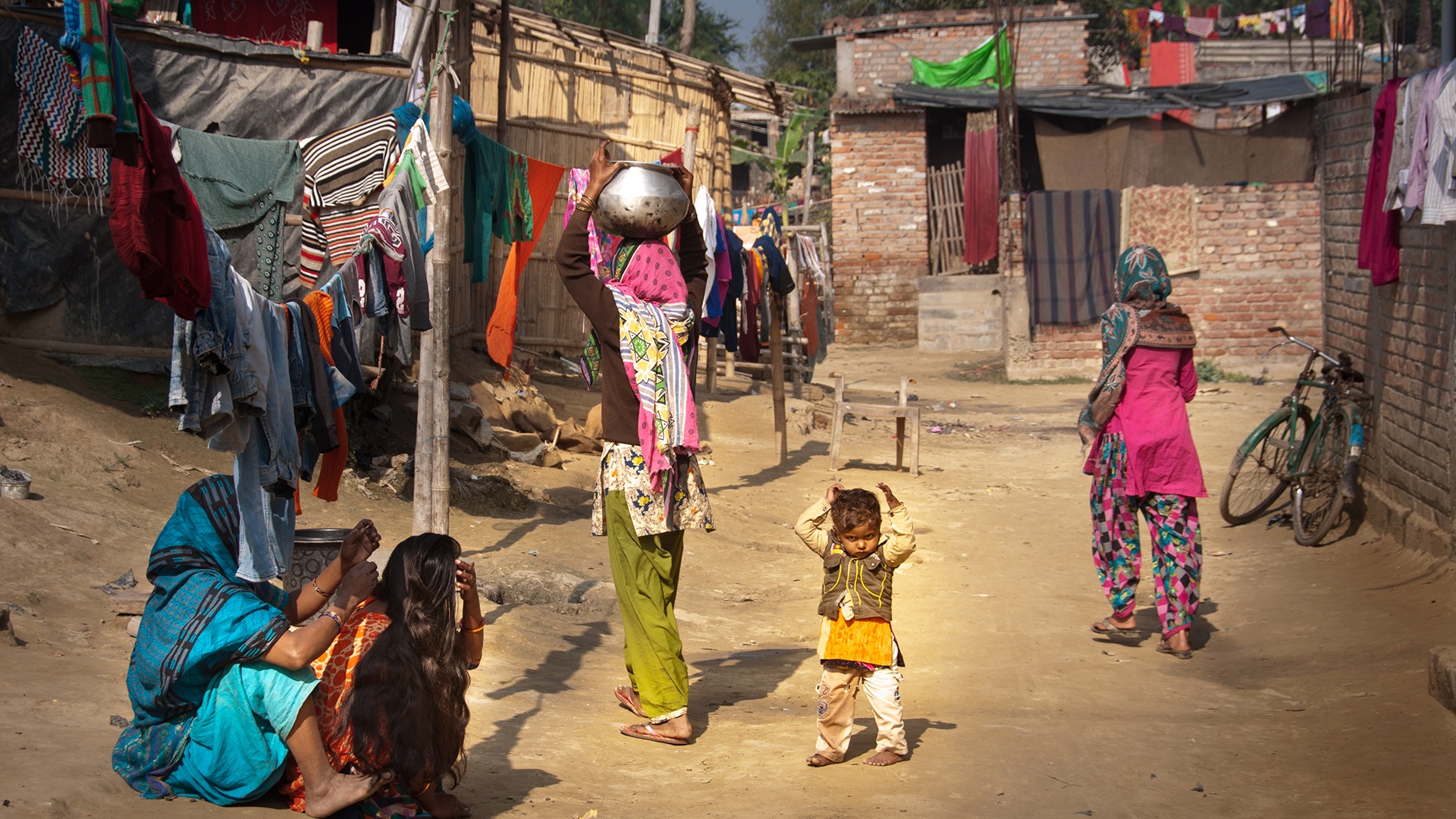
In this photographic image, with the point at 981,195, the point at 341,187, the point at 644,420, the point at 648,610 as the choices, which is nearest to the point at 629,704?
the point at 648,610

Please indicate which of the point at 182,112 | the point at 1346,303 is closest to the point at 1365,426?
the point at 1346,303

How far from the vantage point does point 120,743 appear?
323 cm

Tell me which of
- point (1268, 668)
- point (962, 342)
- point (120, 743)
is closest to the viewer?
point (120, 743)

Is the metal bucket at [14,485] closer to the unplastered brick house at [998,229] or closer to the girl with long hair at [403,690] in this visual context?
the girl with long hair at [403,690]

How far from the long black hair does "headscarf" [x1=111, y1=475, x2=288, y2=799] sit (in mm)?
286

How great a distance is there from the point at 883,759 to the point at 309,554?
2.12 metres

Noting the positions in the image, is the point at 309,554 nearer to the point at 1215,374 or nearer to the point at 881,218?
the point at 1215,374

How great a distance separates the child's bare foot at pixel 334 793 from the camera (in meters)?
3.12

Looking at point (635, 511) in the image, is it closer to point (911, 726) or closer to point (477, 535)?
point (911, 726)

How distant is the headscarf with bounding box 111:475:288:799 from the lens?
3.05m

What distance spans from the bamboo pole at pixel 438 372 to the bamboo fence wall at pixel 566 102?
667cm

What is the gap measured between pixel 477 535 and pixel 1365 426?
19.0 ft

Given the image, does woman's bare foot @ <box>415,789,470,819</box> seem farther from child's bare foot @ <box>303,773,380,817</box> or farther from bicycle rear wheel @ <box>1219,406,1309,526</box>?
bicycle rear wheel @ <box>1219,406,1309,526</box>

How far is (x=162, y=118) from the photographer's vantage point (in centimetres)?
830
